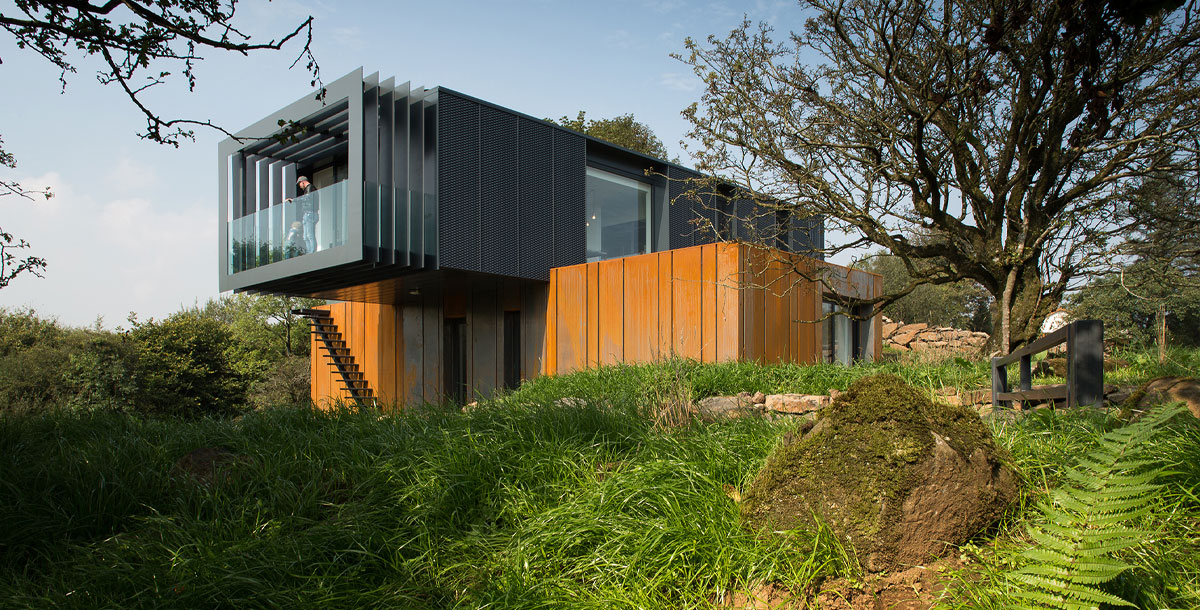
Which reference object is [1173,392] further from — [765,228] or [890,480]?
[765,228]

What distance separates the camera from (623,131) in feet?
89.0

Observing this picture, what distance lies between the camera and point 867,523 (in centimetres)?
264

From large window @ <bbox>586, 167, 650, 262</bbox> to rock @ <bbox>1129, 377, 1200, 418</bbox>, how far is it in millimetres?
9886

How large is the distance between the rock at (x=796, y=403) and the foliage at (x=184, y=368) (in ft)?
54.5

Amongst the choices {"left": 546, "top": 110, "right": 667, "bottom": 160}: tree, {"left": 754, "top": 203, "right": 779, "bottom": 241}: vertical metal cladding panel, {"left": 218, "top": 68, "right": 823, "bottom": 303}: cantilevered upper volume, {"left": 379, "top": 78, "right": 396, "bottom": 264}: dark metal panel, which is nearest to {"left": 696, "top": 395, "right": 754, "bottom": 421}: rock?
{"left": 754, "top": 203, "right": 779, "bottom": 241}: vertical metal cladding panel

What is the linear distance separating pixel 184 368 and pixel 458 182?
1245 cm

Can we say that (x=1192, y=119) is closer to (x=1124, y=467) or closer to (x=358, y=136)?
(x=1124, y=467)

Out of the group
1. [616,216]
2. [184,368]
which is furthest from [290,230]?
[184,368]

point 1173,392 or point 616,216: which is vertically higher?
point 616,216

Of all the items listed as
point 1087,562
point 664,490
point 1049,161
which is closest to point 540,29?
→ point 664,490

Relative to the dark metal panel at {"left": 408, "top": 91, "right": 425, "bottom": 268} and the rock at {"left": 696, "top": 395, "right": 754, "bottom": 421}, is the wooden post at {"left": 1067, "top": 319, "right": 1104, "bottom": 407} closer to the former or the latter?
the rock at {"left": 696, "top": 395, "right": 754, "bottom": 421}

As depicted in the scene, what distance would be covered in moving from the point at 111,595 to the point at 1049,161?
9.60m

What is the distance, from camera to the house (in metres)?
10.0

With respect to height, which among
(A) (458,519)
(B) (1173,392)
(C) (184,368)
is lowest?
(C) (184,368)
